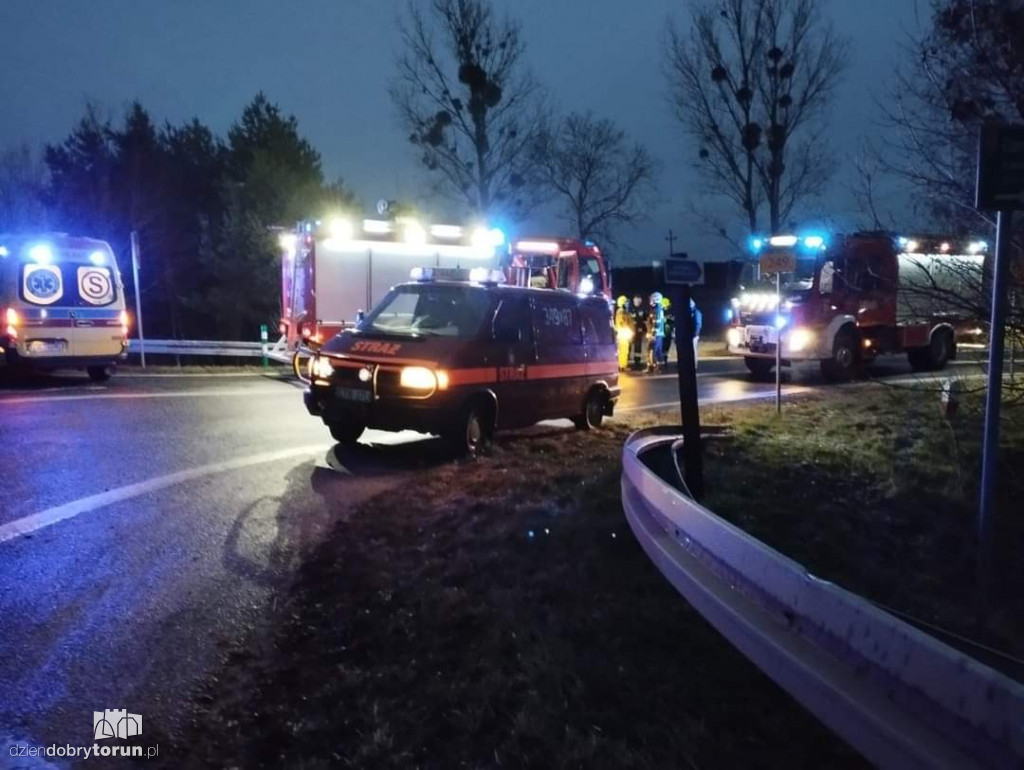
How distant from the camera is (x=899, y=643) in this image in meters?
2.63

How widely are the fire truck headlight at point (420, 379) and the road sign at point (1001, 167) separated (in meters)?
5.83

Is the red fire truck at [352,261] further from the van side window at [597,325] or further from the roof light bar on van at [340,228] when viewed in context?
the van side window at [597,325]

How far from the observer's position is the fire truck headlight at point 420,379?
900cm

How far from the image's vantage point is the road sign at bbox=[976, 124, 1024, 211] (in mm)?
3986

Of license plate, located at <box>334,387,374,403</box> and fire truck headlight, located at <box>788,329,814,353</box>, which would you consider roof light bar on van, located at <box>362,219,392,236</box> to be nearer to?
license plate, located at <box>334,387,374,403</box>

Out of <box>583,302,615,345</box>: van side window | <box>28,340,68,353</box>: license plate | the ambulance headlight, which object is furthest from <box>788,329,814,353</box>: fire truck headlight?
<box>28,340,68,353</box>: license plate

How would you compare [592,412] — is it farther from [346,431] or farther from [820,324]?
[820,324]

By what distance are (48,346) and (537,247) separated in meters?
9.64

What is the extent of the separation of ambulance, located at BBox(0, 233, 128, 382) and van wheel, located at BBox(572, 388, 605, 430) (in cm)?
854

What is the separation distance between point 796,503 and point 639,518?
245 cm

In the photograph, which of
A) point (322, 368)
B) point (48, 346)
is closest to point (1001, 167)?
point (322, 368)

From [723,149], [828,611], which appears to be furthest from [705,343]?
[828,611]

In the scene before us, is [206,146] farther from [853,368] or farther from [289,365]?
[853,368]

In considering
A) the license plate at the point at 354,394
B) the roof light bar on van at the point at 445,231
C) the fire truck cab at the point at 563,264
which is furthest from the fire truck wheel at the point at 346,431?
the fire truck cab at the point at 563,264
